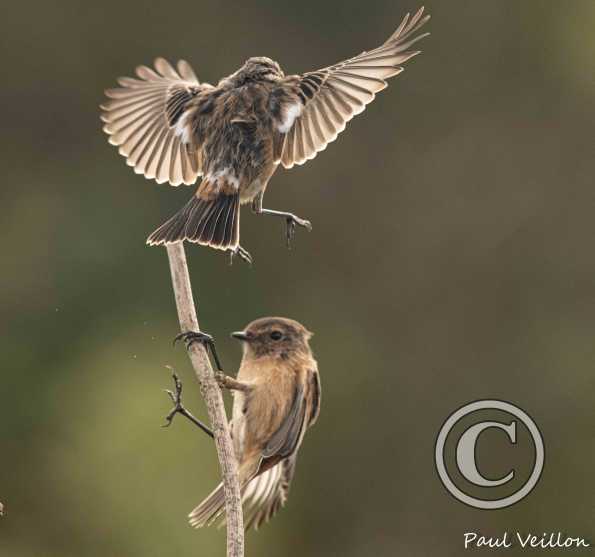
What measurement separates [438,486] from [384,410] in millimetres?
1225

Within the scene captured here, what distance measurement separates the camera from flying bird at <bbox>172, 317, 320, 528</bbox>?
5.82 m

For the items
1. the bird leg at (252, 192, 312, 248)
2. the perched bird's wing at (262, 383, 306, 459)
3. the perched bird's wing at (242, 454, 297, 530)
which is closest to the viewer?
the bird leg at (252, 192, 312, 248)

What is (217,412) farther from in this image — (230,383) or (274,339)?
(274,339)

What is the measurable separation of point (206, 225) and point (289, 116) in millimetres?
640

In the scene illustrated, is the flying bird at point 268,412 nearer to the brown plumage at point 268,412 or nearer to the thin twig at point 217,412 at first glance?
the brown plumage at point 268,412

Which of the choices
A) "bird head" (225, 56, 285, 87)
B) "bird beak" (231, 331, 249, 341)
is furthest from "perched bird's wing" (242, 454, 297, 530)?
"bird head" (225, 56, 285, 87)

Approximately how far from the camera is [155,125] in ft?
21.4

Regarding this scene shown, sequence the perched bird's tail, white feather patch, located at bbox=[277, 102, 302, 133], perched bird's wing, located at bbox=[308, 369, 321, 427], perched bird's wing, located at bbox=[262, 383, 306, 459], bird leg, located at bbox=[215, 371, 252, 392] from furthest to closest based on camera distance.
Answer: white feather patch, located at bbox=[277, 102, 302, 133] < perched bird's wing, located at bbox=[308, 369, 321, 427] < perched bird's wing, located at bbox=[262, 383, 306, 459] < the perched bird's tail < bird leg, located at bbox=[215, 371, 252, 392]

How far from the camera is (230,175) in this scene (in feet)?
20.2

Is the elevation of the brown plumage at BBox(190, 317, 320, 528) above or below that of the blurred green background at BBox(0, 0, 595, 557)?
below

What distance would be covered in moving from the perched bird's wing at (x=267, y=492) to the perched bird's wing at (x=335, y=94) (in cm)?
130

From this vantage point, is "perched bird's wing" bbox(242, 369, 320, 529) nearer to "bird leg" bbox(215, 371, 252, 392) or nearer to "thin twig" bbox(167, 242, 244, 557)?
"bird leg" bbox(215, 371, 252, 392)

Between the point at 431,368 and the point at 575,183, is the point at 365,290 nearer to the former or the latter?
the point at 431,368

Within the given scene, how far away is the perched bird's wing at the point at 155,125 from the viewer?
625 cm
